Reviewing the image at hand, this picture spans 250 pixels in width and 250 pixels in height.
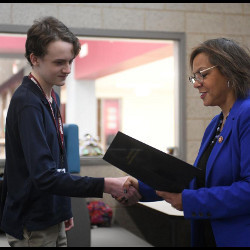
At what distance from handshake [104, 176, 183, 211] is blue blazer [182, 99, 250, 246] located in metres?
0.05

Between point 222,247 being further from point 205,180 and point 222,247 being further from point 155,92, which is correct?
point 155,92

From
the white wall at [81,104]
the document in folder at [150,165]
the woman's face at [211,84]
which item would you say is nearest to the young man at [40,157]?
the document in folder at [150,165]

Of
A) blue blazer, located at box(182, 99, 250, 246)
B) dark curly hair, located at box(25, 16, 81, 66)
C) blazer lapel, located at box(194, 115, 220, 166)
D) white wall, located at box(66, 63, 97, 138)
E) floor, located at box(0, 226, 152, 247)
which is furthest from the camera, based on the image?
white wall, located at box(66, 63, 97, 138)

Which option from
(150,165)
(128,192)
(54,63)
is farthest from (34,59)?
(128,192)

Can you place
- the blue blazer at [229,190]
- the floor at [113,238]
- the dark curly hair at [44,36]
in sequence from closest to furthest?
the blue blazer at [229,190] → the dark curly hair at [44,36] → the floor at [113,238]

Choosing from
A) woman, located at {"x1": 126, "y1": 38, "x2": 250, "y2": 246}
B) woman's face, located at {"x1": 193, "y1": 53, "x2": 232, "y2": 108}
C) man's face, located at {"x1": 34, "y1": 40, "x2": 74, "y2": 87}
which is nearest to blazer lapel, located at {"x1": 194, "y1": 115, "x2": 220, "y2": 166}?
woman, located at {"x1": 126, "y1": 38, "x2": 250, "y2": 246}

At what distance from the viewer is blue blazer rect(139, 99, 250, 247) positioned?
5.12 ft

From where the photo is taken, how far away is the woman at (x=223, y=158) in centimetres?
157

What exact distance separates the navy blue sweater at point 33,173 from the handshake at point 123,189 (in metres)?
0.06

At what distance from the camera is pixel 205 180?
172cm

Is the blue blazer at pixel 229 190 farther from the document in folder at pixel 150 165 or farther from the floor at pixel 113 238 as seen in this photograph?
the floor at pixel 113 238

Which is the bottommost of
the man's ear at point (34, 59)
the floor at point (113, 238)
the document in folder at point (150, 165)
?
the floor at point (113, 238)

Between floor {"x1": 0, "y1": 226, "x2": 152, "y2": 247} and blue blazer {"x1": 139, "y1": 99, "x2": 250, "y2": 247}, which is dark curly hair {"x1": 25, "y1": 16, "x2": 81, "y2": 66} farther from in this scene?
floor {"x1": 0, "y1": 226, "x2": 152, "y2": 247}

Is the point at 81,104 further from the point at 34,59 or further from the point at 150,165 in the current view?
the point at 150,165
